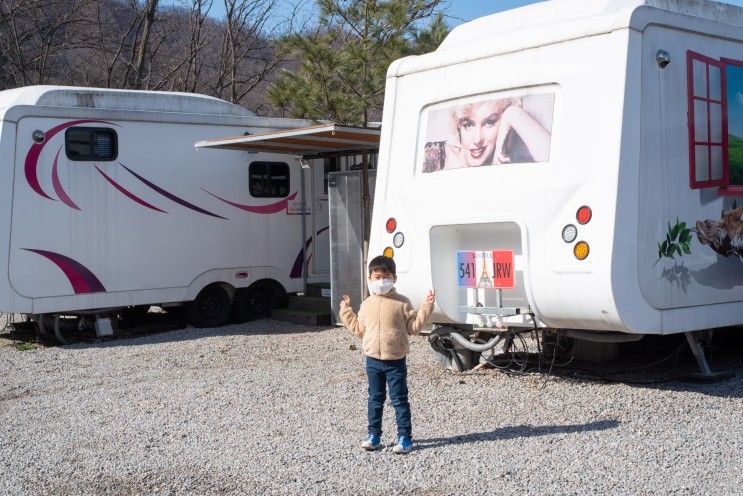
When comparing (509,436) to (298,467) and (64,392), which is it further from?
(64,392)

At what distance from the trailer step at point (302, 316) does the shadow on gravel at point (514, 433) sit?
21.8 feet

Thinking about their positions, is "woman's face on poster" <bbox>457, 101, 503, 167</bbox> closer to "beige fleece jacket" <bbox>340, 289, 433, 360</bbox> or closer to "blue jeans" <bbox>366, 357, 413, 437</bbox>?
"beige fleece jacket" <bbox>340, 289, 433, 360</bbox>

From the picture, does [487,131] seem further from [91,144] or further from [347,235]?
[91,144]

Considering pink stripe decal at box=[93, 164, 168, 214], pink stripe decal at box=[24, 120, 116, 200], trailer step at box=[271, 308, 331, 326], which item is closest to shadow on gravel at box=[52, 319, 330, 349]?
trailer step at box=[271, 308, 331, 326]

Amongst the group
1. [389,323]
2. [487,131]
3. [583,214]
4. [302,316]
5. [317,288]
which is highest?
[487,131]

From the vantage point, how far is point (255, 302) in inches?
560

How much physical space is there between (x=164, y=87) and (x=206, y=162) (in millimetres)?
12236

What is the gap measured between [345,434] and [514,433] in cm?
114

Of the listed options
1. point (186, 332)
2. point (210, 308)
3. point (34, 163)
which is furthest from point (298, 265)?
point (34, 163)

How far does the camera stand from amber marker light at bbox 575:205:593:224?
6.95 meters

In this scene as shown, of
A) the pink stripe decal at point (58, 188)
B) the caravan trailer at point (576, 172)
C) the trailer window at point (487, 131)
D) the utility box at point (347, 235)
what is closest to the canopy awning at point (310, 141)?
the utility box at point (347, 235)

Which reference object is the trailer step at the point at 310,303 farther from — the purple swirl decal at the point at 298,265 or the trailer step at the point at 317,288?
the purple swirl decal at the point at 298,265

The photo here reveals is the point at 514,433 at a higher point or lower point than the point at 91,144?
lower

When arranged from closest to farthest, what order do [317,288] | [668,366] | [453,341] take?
[453,341], [668,366], [317,288]
